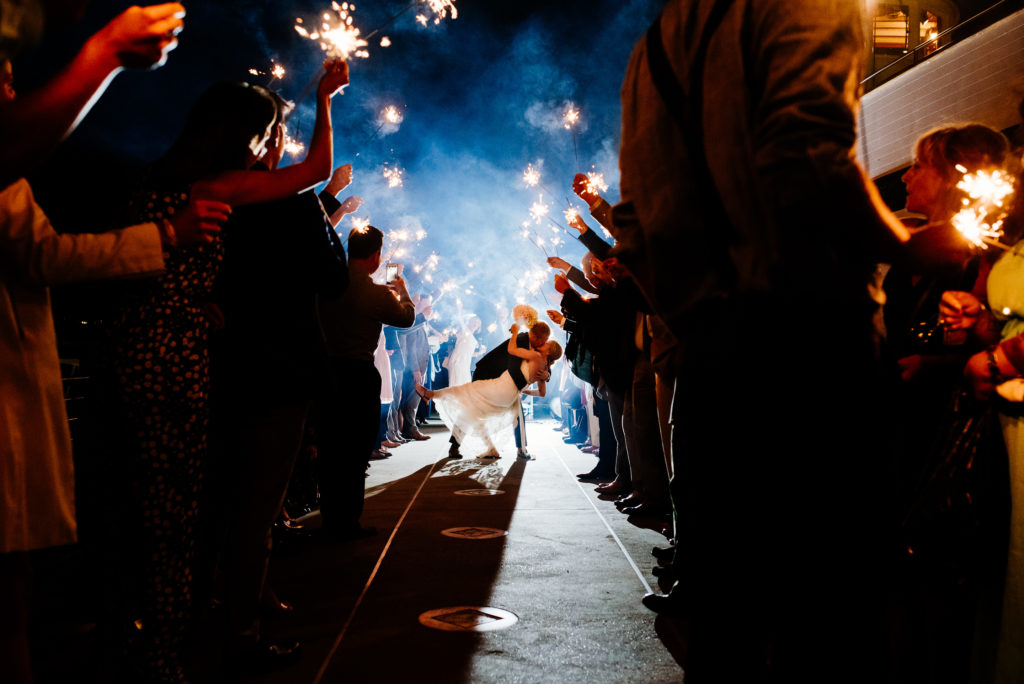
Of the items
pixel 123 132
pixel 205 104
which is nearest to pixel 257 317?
pixel 205 104

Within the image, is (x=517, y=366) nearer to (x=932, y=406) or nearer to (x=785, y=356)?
(x=932, y=406)

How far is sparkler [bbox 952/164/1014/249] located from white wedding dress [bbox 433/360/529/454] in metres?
6.94

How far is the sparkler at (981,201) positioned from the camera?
1511mm

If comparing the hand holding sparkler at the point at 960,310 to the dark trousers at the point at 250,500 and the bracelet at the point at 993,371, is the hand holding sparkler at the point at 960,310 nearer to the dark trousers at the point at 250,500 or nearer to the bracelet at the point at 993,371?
the bracelet at the point at 993,371

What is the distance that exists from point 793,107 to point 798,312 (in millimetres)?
369

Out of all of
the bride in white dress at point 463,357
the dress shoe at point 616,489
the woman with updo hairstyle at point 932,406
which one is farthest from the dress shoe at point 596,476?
the bride in white dress at point 463,357

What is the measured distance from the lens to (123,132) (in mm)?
11016

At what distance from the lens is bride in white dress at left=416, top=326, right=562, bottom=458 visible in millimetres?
8414

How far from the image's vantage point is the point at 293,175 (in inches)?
83.2

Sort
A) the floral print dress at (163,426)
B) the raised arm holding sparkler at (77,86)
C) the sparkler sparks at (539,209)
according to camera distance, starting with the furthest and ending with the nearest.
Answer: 1. the sparkler sparks at (539,209)
2. the floral print dress at (163,426)
3. the raised arm holding sparkler at (77,86)

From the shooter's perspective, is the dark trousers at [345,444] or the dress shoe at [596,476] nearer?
the dark trousers at [345,444]

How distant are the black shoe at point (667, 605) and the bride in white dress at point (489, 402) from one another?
571cm

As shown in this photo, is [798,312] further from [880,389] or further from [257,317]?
[257,317]

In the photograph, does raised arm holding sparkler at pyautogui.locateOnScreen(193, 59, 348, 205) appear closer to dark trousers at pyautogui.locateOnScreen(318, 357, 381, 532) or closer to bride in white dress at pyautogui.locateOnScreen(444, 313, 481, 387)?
dark trousers at pyautogui.locateOnScreen(318, 357, 381, 532)
